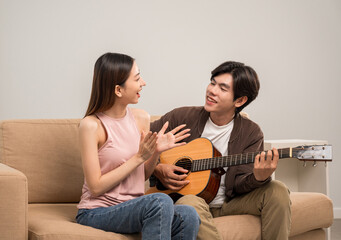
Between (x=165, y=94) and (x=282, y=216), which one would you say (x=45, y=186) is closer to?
(x=282, y=216)

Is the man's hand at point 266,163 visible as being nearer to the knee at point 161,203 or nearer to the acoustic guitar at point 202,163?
the acoustic guitar at point 202,163

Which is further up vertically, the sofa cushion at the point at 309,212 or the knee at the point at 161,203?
the knee at the point at 161,203

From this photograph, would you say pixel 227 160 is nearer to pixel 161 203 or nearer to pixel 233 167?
pixel 233 167

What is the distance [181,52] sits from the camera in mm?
3723

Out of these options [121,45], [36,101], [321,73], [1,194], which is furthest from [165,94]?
[1,194]

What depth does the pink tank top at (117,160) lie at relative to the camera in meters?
1.95

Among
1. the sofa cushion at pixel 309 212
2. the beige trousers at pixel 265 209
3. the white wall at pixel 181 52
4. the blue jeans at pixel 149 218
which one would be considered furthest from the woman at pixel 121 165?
the white wall at pixel 181 52

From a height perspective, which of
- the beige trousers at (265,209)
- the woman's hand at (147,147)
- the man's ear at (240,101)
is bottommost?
the beige trousers at (265,209)

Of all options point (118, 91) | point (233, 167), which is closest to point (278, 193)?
point (233, 167)

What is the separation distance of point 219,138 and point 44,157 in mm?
861

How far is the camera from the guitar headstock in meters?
1.96

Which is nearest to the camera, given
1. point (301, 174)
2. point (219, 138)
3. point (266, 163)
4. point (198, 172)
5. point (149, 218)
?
point (149, 218)

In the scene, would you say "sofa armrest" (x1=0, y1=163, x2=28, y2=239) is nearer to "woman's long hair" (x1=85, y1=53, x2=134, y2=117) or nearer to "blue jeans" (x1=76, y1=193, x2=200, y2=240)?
"blue jeans" (x1=76, y1=193, x2=200, y2=240)

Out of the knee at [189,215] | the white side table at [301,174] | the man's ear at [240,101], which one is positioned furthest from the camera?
the white side table at [301,174]
